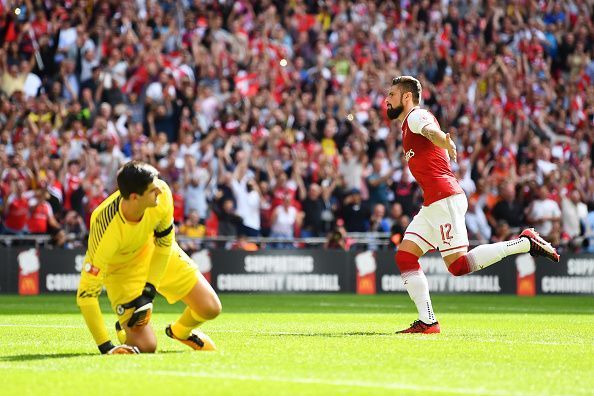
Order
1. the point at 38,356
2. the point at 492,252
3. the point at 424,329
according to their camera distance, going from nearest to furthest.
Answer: the point at 38,356
the point at 424,329
the point at 492,252

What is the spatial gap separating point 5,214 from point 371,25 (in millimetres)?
10986

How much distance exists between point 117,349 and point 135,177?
1.49 meters

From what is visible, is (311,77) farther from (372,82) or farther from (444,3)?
(444,3)

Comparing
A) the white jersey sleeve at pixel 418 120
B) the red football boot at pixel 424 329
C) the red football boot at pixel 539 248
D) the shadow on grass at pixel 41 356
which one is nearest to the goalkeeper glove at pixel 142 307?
the shadow on grass at pixel 41 356

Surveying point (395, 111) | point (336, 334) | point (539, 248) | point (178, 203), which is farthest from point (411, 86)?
point (178, 203)

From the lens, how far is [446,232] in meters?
12.7

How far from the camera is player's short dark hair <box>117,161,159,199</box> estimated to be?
9258 millimetres

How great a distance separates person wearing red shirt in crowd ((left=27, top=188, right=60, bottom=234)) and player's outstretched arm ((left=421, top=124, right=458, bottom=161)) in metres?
12.2

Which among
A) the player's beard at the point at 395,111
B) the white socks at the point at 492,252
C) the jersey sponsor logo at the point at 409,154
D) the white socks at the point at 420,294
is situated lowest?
the white socks at the point at 420,294

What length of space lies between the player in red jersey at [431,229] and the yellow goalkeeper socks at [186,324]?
326 centimetres

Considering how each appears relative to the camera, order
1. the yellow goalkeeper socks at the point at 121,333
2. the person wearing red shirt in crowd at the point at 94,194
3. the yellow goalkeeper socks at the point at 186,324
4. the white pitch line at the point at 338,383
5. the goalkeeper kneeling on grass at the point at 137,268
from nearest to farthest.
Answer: the white pitch line at the point at 338,383
the goalkeeper kneeling on grass at the point at 137,268
the yellow goalkeeper socks at the point at 121,333
the yellow goalkeeper socks at the point at 186,324
the person wearing red shirt in crowd at the point at 94,194

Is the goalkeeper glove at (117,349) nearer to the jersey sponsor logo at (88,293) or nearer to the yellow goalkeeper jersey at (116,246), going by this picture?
the yellow goalkeeper jersey at (116,246)

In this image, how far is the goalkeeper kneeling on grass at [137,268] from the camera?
9445 mm

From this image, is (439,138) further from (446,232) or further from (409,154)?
(446,232)
